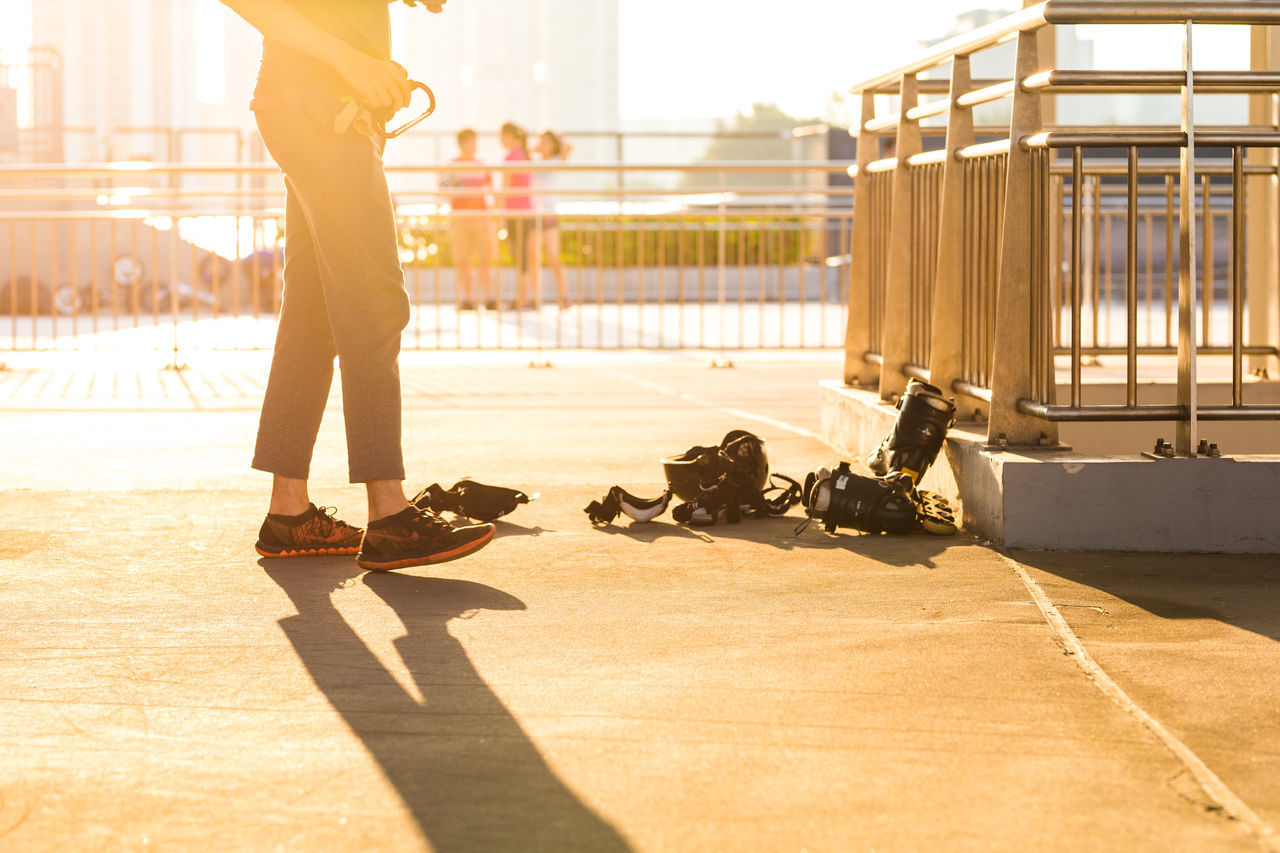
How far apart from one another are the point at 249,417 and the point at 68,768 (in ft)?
19.4

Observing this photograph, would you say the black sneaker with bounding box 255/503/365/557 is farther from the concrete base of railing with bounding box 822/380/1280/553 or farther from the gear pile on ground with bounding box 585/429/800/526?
the concrete base of railing with bounding box 822/380/1280/553

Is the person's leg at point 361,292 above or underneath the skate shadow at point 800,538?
above

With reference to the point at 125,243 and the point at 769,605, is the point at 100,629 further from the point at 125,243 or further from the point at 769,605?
the point at 125,243

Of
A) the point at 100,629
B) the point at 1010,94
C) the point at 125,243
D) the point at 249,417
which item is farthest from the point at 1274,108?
the point at 125,243

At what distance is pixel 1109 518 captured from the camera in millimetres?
4699

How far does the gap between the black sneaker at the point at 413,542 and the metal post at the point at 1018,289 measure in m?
1.61

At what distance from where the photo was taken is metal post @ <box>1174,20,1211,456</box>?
4664 millimetres

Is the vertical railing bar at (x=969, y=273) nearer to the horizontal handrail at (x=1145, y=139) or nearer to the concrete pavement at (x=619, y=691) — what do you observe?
the horizontal handrail at (x=1145, y=139)

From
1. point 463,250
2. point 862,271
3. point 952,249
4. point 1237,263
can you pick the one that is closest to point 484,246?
point 463,250

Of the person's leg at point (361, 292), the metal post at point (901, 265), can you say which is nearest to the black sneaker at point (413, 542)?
the person's leg at point (361, 292)

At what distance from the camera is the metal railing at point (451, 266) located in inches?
525

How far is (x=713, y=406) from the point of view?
8.98 m

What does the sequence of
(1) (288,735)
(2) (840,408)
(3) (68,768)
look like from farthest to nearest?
(2) (840,408) < (1) (288,735) < (3) (68,768)

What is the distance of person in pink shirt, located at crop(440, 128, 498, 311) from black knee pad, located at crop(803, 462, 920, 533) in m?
8.24
